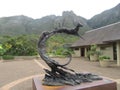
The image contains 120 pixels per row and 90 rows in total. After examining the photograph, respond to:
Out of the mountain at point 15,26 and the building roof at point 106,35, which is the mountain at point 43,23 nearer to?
the mountain at point 15,26

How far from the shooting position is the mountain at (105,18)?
69.5 m

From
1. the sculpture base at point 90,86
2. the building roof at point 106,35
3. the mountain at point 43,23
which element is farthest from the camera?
the mountain at point 43,23

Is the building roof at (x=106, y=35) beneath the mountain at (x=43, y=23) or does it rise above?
beneath

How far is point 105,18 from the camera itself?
73500 millimetres

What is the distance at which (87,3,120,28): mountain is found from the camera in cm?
6949

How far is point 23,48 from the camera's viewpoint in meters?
34.0

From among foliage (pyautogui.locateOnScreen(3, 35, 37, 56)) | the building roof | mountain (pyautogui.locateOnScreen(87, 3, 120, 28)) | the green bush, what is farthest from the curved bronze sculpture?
mountain (pyautogui.locateOnScreen(87, 3, 120, 28))

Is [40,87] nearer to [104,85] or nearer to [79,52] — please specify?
[104,85]

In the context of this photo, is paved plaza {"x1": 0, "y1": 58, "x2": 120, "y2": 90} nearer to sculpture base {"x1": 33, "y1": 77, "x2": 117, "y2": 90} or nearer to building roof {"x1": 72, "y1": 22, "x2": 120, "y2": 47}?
sculpture base {"x1": 33, "y1": 77, "x2": 117, "y2": 90}

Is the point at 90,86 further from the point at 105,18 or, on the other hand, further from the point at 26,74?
the point at 105,18

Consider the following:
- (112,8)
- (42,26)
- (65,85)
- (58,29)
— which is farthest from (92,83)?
(112,8)

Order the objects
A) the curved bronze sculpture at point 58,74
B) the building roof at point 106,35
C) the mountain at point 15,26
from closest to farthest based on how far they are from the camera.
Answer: the curved bronze sculpture at point 58,74 → the building roof at point 106,35 → the mountain at point 15,26

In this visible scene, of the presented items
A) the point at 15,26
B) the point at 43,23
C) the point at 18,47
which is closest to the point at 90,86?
the point at 18,47

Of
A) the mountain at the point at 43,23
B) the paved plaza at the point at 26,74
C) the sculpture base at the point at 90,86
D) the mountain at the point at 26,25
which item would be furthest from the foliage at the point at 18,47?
the mountain at the point at 43,23
